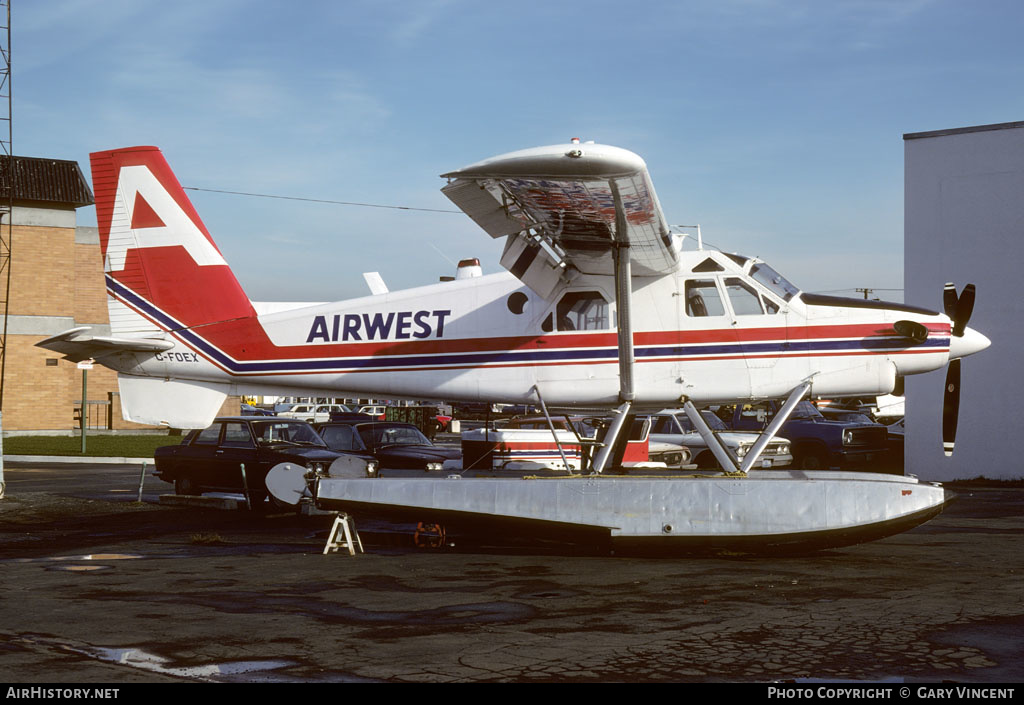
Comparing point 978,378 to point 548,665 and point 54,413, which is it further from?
point 54,413

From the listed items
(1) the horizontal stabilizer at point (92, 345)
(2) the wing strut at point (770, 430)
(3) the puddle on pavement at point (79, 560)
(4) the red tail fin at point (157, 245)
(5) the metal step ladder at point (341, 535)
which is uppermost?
(4) the red tail fin at point (157, 245)

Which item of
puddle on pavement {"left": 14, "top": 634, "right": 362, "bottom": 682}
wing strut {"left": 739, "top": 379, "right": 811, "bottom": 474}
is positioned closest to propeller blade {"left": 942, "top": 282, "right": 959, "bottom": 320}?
wing strut {"left": 739, "top": 379, "right": 811, "bottom": 474}

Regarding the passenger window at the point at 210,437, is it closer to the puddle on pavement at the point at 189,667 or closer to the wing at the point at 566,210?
the wing at the point at 566,210

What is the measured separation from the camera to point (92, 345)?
12.3 metres

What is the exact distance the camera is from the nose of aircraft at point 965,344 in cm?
1177

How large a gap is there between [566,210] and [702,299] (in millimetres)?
2563

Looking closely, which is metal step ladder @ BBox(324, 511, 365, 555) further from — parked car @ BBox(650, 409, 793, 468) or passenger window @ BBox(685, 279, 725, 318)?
parked car @ BBox(650, 409, 793, 468)

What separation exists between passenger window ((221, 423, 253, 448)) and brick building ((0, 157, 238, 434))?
29058 millimetres

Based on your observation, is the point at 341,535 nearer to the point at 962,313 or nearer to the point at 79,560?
the point at 79,560

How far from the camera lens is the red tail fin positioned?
1312cm

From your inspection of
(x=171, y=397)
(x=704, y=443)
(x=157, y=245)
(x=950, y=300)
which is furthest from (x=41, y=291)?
(x=950, y=300)

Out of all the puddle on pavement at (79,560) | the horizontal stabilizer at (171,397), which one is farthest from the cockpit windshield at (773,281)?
the puddle on pavement at (79,560)

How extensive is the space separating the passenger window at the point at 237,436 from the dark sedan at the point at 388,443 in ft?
5.86
